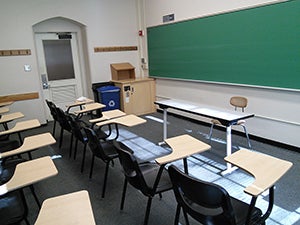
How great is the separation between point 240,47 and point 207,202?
10.7 feet

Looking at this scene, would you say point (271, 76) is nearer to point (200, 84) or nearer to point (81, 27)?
point (200, 84)

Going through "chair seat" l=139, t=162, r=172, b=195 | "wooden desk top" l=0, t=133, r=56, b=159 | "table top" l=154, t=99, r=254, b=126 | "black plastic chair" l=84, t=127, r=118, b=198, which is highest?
"table top" l=154, t=99, r=254, b=126

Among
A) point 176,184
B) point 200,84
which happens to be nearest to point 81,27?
point 200,84

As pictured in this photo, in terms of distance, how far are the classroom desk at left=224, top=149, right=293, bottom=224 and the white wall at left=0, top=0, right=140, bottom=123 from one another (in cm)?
484

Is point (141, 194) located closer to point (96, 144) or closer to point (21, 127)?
point (96, 144)

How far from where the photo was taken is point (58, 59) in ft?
19.2

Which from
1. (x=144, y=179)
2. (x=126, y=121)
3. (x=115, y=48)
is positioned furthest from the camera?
(x=115, y=48)

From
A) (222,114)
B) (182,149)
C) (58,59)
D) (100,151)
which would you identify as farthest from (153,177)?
(58,59)

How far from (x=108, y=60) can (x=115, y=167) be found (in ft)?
11.7

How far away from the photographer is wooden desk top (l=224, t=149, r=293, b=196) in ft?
4.83

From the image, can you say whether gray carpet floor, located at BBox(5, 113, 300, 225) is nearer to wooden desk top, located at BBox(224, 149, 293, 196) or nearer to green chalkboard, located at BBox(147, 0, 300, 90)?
wooden desk top, located at BBox(224, 149, 293, 196)

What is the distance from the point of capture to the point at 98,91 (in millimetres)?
5703

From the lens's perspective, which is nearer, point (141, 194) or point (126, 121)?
point (141, 194)

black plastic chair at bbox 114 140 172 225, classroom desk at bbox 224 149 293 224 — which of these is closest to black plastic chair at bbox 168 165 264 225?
classroom desk at bbox 224 149 293 224
